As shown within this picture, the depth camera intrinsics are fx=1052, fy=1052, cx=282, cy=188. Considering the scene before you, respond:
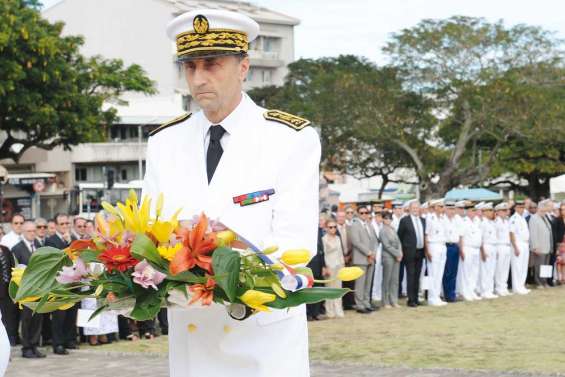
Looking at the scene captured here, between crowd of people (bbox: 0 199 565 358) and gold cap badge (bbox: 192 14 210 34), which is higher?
gold cap badge (bbox: 192 14 210 34)

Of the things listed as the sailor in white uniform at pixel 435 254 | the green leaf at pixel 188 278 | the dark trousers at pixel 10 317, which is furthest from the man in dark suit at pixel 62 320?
the green leaf at pixel 188 278

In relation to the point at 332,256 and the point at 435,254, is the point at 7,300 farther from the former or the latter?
the point at 435,254

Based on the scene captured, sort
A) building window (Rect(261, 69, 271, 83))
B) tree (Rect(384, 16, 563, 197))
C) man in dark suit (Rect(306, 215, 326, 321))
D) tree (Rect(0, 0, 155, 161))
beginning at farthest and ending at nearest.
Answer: building window (Rect(261, 69, 271, 83)) → tree (Rect(384, 16, 563, 197)) → tree (Rect(0, 0, 155, 161)) → man in dark suit (Rect(306, 215, 326, 321))

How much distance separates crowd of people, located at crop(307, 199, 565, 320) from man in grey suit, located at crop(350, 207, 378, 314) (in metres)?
0.02

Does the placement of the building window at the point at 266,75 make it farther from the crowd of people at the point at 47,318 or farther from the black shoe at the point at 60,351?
the black shoe at the point at 60,351

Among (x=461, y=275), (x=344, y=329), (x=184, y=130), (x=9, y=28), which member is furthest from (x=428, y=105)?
(x=184, y=130)

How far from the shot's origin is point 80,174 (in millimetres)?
62688

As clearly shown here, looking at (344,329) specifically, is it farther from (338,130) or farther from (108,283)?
(338,130)

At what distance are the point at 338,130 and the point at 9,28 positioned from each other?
23.1m

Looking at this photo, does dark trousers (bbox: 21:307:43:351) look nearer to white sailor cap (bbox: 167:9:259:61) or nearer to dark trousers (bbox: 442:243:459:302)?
dark trousers (bbox: 442:243:459:302)

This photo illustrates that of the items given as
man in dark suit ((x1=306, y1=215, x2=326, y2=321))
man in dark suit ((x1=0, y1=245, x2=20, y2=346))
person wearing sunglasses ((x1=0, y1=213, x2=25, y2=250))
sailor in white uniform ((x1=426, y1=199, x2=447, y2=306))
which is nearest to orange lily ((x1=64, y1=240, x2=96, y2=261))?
man in dark suit ((x1=0, y1=245, x2=20, y2=346))

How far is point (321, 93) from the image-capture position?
5188 centimetres

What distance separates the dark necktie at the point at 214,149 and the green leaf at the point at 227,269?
0.66m

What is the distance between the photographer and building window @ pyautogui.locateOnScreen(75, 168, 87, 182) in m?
62.4
